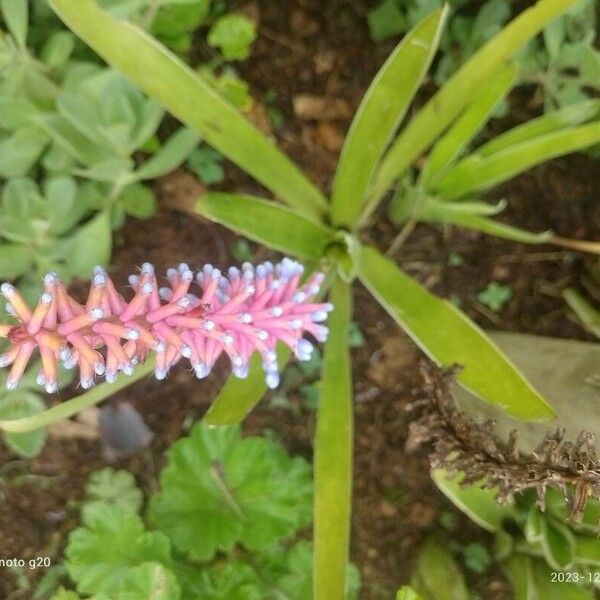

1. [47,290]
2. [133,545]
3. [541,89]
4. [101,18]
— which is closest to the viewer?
[47,290]

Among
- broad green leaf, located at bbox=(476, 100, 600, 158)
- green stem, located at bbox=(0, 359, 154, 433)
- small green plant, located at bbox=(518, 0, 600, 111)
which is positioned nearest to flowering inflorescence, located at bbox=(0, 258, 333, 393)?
green stem, located at bbox=(0, 359, 154, 433)

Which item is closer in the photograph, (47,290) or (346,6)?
(47,290)

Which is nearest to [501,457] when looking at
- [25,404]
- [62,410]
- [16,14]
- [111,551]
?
[62,410]

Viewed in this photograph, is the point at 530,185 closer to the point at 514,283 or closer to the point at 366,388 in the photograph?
the point at 514,283

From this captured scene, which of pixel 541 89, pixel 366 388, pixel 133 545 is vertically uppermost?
pixel 541 89

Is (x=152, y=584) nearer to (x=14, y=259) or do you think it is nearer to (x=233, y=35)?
(x=14, y=259)

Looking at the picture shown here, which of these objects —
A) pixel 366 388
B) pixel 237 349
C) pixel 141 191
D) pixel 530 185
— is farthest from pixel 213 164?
pixel 237 349
